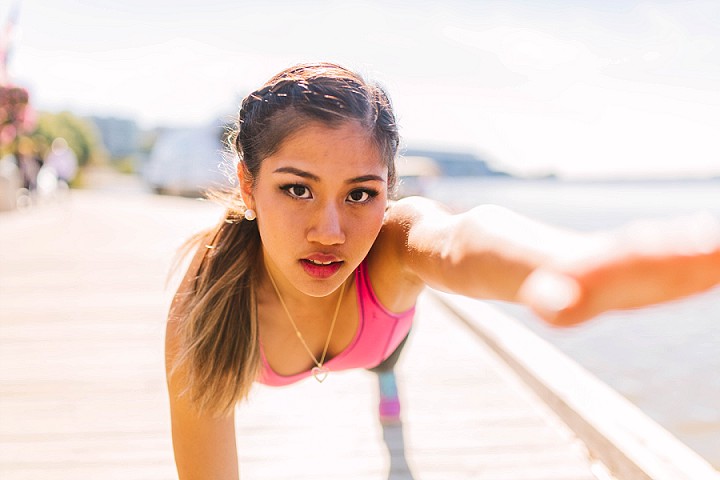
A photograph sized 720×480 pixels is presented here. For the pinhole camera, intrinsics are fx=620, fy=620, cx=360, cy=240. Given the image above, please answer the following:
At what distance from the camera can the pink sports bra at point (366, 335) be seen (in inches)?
78.0

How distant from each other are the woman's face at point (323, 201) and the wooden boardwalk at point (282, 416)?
75 cm

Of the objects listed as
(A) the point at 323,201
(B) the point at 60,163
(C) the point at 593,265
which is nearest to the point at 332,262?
(A) the point at 323,201

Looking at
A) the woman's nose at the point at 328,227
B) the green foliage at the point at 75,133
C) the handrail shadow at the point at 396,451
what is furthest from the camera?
the green foliage at the point at 75,133

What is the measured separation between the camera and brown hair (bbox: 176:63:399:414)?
1.53m

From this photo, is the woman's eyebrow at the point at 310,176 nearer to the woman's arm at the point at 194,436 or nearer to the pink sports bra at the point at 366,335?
the pink sports bra at the point at 366,335

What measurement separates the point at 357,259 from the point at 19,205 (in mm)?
13215

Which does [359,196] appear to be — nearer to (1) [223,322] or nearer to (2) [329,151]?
(2) [329,151]

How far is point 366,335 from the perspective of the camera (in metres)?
2.09

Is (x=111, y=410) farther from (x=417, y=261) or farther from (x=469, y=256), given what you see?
(x=469, y=256)

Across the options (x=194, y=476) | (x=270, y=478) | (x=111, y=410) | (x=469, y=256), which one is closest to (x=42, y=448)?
(x=111, y=410)

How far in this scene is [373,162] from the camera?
1524mm

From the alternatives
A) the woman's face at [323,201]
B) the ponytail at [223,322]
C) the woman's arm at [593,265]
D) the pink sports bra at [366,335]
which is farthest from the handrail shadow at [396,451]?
the woman's arm at [593,265]

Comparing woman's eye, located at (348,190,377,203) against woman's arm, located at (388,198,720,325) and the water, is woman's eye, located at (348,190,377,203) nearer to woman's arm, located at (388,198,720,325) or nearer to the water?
woman's arm, located at (388,198,720,325)

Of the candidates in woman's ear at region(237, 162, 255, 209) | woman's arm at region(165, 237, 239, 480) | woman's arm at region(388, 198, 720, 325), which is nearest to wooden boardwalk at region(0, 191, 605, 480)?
woman's ear at region(237, 162, 255, 209)
